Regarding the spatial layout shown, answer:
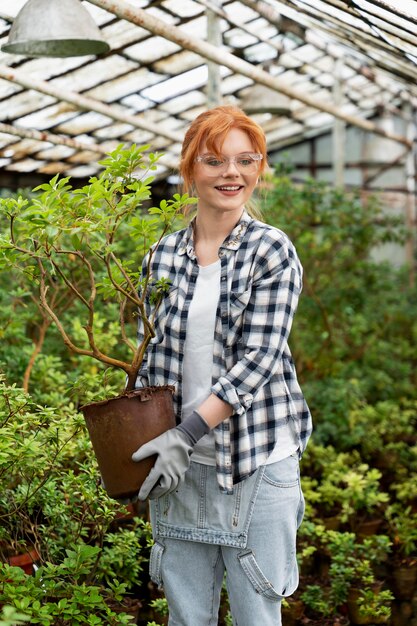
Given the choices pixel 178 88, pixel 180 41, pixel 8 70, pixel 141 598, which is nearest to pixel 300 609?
pixel 141 598

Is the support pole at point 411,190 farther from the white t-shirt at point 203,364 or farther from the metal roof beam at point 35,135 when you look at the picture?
the white t-shirt at point 203,364

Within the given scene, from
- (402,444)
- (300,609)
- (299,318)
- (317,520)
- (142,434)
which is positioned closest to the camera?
(142,434)

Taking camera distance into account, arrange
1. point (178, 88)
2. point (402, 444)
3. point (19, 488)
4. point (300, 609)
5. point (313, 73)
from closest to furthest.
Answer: point (19, 488) < point (300, 609) < point (402, 444) < point (178, 88) < point (313, 73)

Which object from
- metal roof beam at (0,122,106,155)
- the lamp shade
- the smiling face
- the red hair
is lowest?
metal roof beam at (0,122,106,155)

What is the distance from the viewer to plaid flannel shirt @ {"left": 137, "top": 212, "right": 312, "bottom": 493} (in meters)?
2.10

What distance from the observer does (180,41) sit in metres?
5.29

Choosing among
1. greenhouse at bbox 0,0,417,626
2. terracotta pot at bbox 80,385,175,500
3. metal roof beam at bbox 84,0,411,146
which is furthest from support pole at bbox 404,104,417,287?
terracotta pot at bbox 80,385,175,500

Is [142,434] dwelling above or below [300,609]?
above

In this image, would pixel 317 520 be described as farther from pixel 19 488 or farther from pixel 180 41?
pixel 180 41

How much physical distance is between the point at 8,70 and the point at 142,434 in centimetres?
403

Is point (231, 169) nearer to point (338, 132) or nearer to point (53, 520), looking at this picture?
point (53, 520)

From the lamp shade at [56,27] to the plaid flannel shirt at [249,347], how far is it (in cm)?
200

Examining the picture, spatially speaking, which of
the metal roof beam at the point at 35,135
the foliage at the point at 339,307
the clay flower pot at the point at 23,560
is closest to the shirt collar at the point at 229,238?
the clay flower pot at the point at 23,560

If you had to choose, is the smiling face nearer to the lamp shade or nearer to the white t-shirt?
the white t-shirt
